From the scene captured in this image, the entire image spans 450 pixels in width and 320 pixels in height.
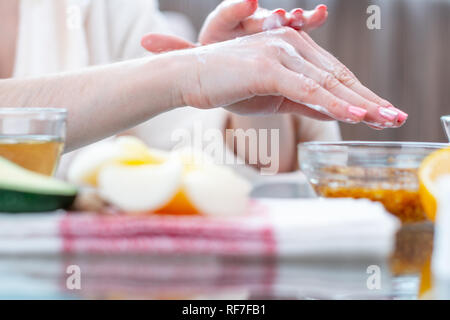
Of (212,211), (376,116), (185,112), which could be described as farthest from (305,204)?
(185,112)

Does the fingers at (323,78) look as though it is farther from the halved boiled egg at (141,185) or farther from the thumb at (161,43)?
the halved boiled egg at (141,185)

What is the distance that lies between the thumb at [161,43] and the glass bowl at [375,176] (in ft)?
1.52

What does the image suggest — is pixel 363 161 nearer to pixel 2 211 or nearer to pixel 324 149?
pixel 324 149

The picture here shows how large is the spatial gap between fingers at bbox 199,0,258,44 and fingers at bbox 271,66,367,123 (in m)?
0.19

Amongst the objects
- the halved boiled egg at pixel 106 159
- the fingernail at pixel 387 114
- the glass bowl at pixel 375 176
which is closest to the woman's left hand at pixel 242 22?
the fingernail at pixel 387 114

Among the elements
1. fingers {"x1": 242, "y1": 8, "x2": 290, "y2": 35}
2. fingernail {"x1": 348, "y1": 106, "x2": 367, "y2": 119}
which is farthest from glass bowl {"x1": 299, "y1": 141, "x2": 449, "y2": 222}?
fingers {"x1": 242, "y1": 8, "x2": 290, "y2": 35}

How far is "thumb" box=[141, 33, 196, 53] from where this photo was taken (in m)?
0.91

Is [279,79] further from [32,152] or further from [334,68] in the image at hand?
[32,152]

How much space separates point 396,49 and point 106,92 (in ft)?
6.70

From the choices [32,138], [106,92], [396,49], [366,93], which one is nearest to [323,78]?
[366,93]

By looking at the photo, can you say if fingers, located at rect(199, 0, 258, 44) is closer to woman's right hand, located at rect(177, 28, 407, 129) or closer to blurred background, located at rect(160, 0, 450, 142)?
woman's right hand, located at rect(177, 28, 407, 129)

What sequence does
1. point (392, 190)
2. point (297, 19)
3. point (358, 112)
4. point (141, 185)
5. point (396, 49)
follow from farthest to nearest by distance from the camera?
point (396, 49)
point (297, 19)
point (358, 112)
point (392, 190)
point (141, 185)

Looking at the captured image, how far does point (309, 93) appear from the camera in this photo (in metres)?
0.68

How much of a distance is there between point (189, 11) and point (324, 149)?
2.09 meters
